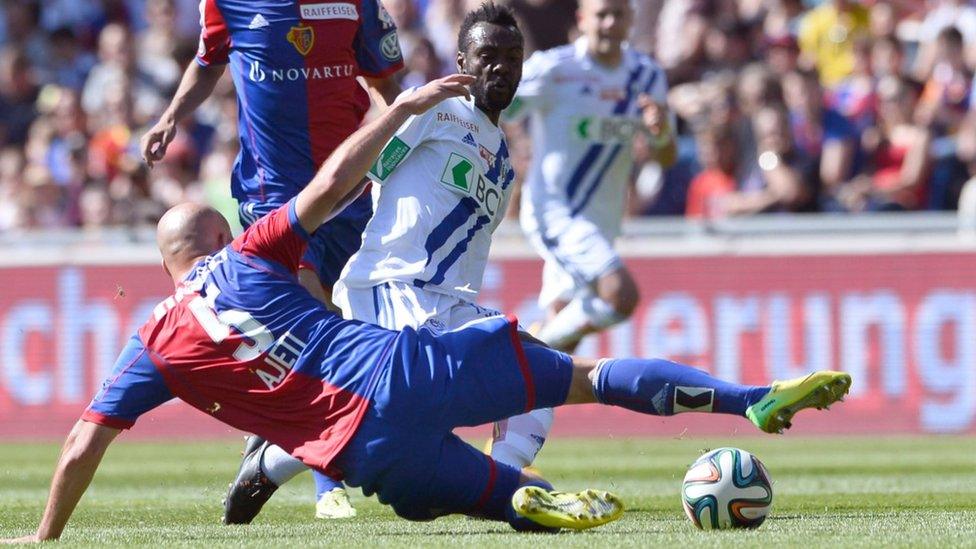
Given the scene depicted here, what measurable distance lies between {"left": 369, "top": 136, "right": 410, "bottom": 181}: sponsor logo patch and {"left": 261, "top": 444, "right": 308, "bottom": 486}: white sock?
3.95 ft

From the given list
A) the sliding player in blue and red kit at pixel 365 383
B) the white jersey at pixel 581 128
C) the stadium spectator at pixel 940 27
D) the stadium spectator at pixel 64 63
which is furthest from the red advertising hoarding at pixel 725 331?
the sliding player in blue and red kit at pixel 365 383

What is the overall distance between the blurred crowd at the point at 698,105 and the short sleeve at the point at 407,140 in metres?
7.16

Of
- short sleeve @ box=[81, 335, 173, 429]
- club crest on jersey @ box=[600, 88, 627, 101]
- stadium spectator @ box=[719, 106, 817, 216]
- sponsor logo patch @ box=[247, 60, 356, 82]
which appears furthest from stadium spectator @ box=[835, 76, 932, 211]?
short sleeve @ box=[81, 335, 173, 429]

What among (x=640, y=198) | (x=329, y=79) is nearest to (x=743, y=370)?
(x=640, y=198)

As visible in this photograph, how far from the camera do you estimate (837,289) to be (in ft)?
42.5

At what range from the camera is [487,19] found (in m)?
6.67

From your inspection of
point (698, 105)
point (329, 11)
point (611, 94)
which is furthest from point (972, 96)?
point (329, 11)

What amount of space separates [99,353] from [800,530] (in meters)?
8.81

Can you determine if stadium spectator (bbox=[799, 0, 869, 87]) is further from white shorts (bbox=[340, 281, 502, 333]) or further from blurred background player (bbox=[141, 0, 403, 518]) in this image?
white shorts (bbox=[340, 281, 502, 333])

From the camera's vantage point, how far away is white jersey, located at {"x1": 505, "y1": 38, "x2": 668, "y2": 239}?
1080 centimetres

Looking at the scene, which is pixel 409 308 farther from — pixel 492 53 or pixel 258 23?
pixel 258 23

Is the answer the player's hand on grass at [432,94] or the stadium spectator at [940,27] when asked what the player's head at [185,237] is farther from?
the stadium spectator at [940,27]

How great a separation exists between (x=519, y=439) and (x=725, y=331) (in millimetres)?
6109

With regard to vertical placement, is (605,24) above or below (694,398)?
above
